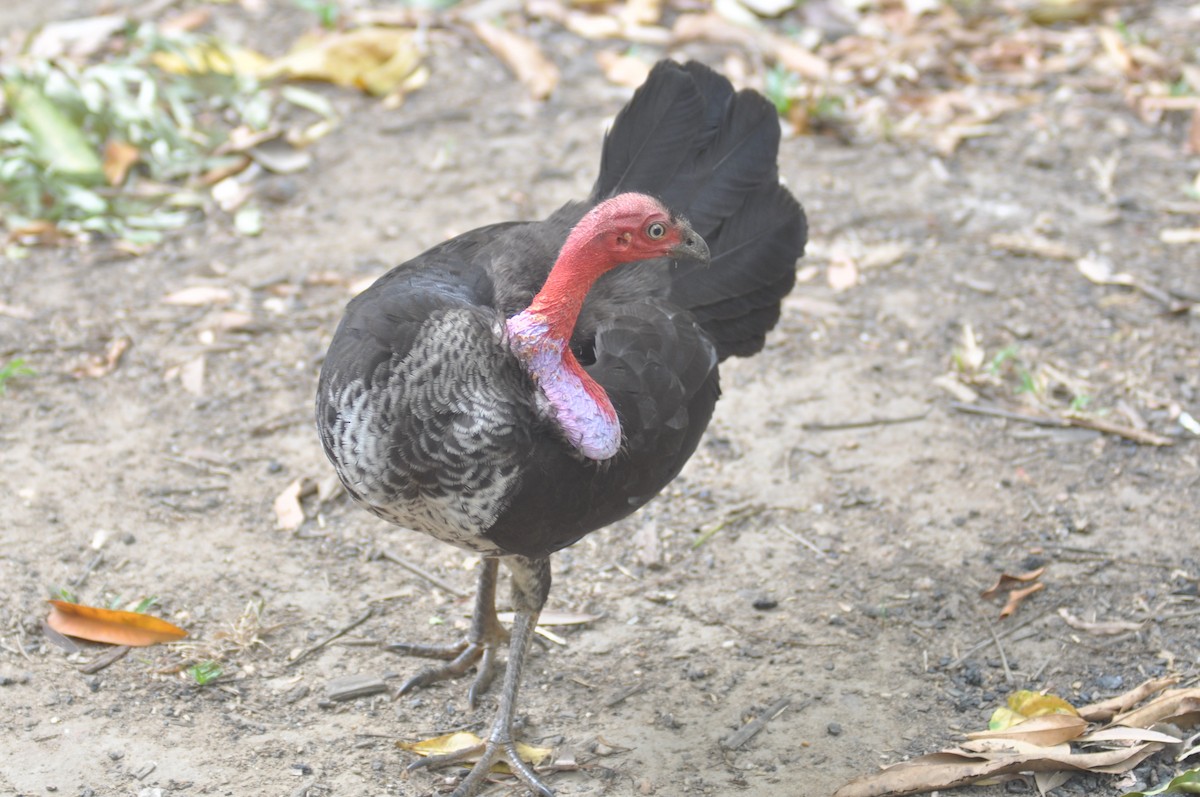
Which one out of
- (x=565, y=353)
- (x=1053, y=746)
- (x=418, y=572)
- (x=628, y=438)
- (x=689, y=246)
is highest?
(x=689, y=246)

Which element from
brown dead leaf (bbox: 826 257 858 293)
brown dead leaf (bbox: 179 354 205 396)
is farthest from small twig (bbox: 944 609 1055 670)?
brown dead leaf (bbox: 179 354 205 396)

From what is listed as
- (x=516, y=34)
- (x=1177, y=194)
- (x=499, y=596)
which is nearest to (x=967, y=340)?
(x=1177, y=194)

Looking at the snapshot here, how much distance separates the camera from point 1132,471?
487 centimetres

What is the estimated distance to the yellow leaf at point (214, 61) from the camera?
711 centimetres

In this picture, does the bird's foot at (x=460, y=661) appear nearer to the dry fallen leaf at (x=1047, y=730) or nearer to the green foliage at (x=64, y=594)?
the green foliage at (x=64, y=594)

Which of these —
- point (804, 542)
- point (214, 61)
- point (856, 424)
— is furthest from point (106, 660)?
point (214, 61)

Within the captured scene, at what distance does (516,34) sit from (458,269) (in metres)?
4.31

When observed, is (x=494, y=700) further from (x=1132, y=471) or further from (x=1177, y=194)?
(x=1177, y=194)

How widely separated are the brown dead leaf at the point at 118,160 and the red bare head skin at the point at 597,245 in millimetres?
3964

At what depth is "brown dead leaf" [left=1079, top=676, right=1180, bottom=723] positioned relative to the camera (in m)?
3.73

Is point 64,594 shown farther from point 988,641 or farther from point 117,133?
point 117,133

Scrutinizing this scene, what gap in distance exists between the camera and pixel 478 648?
426 centimetres

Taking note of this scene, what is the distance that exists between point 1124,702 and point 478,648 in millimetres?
2039

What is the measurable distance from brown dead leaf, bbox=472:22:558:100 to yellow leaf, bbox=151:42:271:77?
1.32 meters
